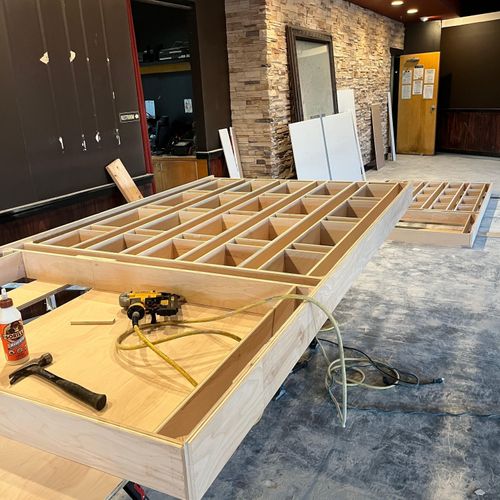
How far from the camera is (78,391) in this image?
127cm

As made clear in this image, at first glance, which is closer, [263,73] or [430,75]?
[263,73]

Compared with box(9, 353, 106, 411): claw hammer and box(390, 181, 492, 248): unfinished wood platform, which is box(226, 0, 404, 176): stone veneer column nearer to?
box(390, 181, 492, 248): unfinished wood platform

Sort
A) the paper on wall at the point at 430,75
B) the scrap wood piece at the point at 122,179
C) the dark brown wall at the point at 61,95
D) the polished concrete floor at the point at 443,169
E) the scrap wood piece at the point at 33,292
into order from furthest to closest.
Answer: the paper on wall at the point at 430,75 → the polished concrete floor at the point at 443,169 → the scrap wood piece at the point at 122,179 → the dark brown wall at the point at 61,95 → the scrap wood piece at the point at 33,292

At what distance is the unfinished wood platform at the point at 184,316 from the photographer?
107 centimetres

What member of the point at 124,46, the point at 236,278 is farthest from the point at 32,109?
the point at 236,278

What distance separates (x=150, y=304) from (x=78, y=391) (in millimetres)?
471

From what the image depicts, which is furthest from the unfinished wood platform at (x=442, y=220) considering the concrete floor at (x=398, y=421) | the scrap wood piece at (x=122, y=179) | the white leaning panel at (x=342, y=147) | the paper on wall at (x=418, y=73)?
the paper on wall at (x=418, y=73)

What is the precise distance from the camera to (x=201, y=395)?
3.96 ft

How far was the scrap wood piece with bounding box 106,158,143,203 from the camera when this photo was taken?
13.2 ft

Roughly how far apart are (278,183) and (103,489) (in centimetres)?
254

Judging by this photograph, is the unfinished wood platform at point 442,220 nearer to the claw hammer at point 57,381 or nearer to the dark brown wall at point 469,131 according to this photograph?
the claw hammer at point 57,381

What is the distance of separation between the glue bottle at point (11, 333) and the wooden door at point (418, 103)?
37.8ft

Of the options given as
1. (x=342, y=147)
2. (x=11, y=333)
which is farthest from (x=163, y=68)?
(x=11, y=333)

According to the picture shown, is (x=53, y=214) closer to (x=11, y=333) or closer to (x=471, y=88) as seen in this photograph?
(x=11, y=333)
